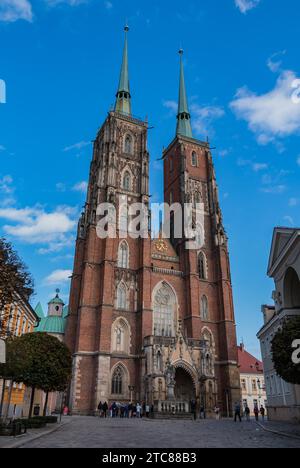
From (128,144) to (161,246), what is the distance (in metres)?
16.3

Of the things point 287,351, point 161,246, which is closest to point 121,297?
point 161,246

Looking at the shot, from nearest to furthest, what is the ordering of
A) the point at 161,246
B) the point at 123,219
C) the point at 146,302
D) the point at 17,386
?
1. the point at 17,386
2. the point at 146,302
3. the point at 123,219
4. the point at 161,246

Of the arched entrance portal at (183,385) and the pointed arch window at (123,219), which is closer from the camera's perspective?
the arched entrance portal at (183,385)

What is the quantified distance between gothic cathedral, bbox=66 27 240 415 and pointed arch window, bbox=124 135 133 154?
0.51ft

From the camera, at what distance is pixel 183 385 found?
4212cm

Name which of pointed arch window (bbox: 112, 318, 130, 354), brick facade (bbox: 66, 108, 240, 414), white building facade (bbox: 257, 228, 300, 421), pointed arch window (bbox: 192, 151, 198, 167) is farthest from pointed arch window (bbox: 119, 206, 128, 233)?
white building facade (bbox: 257, 228, 300, 421)

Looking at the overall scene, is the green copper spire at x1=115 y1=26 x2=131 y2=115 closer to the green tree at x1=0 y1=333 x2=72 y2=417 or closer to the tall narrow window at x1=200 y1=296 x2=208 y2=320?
the tall narrow window at x1=200 y1=296 x2=208 y2=320

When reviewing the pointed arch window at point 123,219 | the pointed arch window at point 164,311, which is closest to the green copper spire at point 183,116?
the pointed arch window at point 123,219

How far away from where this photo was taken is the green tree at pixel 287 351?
17.4 m

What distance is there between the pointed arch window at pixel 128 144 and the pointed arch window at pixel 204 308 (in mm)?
23295

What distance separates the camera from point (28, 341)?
22.5m

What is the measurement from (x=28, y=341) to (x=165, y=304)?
26.7 meters

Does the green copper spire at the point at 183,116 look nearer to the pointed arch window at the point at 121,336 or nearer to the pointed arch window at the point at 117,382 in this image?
the pointed arch window at the point at 121,336

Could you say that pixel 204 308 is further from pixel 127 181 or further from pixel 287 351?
pixel 287 351
